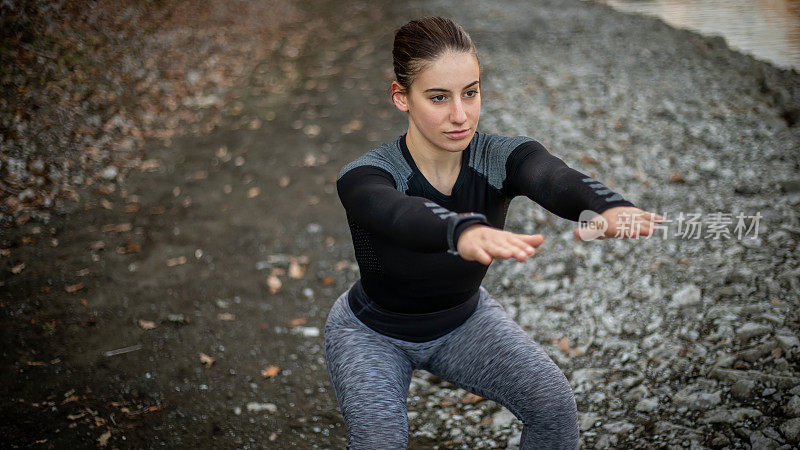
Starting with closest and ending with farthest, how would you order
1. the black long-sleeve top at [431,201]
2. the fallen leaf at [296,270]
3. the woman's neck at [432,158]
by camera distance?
1. the black long-sleeve top at [431,201]
2. the woman's neck at [432,158]
3. the fallen leaf at [296,270]

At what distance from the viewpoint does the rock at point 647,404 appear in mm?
4434

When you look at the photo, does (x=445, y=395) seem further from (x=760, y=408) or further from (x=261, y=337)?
(x=760, y=408)

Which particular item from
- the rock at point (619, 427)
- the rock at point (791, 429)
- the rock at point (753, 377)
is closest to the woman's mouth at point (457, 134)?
the rock at point (619, 427)

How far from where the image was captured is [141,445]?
14.4 feet

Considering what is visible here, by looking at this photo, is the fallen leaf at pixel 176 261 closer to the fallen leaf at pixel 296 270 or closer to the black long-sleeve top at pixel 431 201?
the fallen leaf at pixel 296 270

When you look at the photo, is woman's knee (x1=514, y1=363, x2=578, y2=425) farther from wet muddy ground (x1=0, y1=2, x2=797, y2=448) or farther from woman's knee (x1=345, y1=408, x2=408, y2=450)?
wet muddy ground (x1=0, y1=2, x2=797, y2=448)

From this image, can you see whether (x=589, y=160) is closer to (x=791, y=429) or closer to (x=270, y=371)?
(x=791, y=429)

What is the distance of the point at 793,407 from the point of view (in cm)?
399

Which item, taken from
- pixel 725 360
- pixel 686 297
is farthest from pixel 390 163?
pixel 686 297

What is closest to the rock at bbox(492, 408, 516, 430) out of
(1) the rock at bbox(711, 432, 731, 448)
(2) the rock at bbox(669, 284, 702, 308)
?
(1) the rock at bbox(711, 432, 731, 448)

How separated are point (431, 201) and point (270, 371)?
3404 mm

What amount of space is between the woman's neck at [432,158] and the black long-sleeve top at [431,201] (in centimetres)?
5

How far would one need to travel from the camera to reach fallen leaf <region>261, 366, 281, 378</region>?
17.3 feet

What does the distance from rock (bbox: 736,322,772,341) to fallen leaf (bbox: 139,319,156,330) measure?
580 centimetres
